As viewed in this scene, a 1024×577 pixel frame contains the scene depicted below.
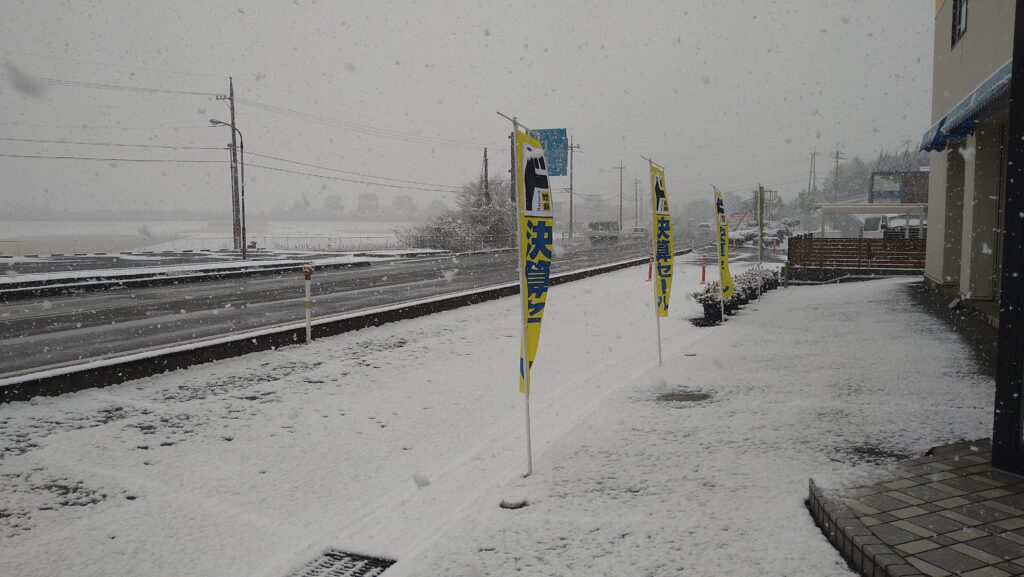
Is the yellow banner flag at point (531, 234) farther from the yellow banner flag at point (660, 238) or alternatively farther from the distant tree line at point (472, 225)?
the distant tree line at point (472, 225)

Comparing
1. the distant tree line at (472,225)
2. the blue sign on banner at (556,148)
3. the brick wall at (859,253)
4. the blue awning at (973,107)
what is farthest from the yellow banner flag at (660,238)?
the distant tree line at (472,225)

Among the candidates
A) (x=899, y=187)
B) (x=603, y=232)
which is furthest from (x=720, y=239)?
(x=899, y=187)

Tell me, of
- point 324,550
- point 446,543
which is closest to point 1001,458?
point 446,543

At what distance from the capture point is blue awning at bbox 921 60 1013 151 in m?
7.38

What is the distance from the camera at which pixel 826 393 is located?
657cm

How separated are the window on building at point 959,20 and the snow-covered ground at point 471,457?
23.0 ft

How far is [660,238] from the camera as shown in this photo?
364 inches

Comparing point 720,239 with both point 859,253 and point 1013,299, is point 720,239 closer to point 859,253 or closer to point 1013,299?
point 1013,299

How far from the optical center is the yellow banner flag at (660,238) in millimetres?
9008

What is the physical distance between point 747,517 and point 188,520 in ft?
12.0

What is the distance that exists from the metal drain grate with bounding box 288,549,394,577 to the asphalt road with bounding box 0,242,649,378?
22.0 feet

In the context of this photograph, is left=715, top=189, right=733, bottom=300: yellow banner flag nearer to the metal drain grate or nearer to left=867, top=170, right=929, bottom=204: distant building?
the metal drain grate

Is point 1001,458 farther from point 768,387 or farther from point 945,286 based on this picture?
point 945,286

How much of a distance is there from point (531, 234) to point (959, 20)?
43.8 feet
